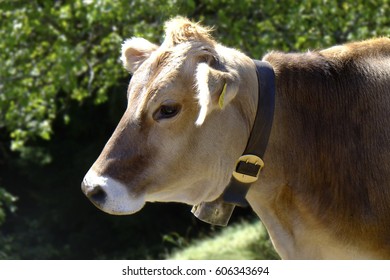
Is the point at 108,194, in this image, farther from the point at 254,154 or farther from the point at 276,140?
the point at 276,140

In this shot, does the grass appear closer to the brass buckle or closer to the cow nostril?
the brass buckle

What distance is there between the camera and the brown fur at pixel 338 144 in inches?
156

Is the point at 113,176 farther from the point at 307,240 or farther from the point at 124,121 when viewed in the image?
the point at 307,240

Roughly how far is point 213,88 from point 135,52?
27.6 inches

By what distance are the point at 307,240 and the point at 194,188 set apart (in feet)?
2.04

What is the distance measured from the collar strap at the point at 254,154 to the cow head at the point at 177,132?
0.04m

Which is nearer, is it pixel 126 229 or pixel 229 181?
pixel 229 181

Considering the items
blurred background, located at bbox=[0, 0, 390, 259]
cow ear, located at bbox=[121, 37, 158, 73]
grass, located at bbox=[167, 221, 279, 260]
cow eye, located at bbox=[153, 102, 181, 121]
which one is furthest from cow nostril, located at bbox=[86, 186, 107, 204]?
grass, located at bbox=[167, 221, 279, 260]

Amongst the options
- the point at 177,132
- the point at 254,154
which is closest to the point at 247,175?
the point at 254,154

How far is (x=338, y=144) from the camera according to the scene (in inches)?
159

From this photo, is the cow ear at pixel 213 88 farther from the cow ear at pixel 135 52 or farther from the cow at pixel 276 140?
the cow ear at pixel 135 52
